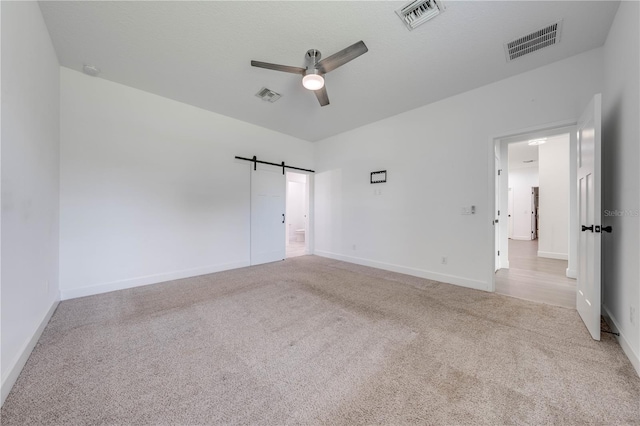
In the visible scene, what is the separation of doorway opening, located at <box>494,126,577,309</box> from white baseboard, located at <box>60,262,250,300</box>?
4566 millimetres

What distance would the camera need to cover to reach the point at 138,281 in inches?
138

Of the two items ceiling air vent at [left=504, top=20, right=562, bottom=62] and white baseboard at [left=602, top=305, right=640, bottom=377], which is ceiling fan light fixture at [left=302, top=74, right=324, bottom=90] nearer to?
ceiling air vent at [left=504, top=20, right=562, bottom=62]

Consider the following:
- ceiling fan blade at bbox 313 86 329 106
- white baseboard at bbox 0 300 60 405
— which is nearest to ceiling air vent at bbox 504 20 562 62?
ceiling fan blade at bbox 313 86 329 106

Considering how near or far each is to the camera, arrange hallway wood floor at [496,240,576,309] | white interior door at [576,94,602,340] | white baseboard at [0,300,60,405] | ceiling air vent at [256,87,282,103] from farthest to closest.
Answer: ceiling air vent at [256,87,282,103] → hallway wood floor at [496,240,576,309] → white interior door at [576,94,602,340] → white baseboard at [0,300,60,405]

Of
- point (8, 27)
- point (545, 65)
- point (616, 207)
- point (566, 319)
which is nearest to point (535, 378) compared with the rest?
point (566, 319)

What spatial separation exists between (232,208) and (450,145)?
13.0 feet

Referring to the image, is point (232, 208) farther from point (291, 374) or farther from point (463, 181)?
point (463, 181)

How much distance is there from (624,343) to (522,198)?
923 centimetres

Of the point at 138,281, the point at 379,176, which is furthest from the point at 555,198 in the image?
the point at 138,281

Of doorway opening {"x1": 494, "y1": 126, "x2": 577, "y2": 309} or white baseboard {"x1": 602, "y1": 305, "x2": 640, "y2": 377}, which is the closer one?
white baseboard {"x1": 602, "y1": 305, "x2": 640, "y2": 377}

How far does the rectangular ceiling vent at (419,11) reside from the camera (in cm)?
204

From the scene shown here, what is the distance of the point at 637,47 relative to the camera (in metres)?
1.76

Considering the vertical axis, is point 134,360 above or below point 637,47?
below

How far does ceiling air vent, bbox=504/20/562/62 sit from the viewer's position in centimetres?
233
